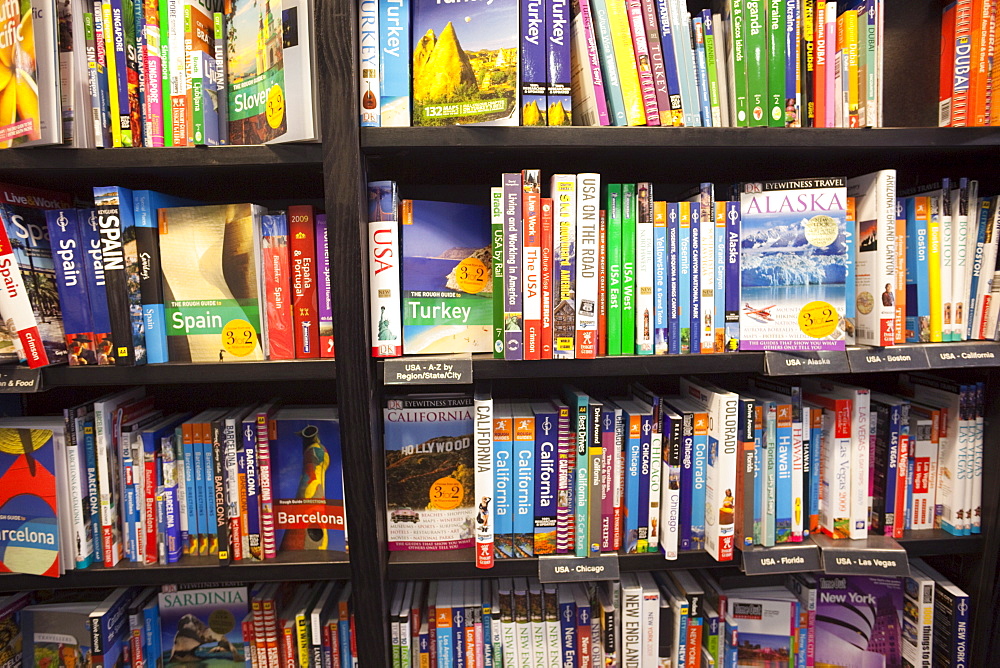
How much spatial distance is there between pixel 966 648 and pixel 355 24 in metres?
1.92

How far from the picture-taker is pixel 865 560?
106 cm

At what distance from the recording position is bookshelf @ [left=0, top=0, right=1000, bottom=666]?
0.92m

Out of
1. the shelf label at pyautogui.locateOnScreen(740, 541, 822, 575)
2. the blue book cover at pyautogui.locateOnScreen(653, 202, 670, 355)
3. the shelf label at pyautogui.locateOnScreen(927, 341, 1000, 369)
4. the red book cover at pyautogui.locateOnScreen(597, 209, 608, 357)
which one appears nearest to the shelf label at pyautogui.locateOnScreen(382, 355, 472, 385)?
the red book cover at pyautogui.locateOnScreen(597, 209, 608, 357)

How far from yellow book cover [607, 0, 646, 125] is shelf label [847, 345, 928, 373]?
26.8 inches

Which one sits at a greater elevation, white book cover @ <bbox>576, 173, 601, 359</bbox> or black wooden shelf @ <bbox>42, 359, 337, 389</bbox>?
white book cover @ <bbox>576, 173, 601, 359</bbox>

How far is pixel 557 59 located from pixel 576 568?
105cm

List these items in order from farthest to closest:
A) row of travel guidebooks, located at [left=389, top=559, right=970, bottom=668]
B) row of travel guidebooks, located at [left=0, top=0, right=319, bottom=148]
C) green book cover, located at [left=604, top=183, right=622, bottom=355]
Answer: row of travel guidebooks, located at [left=389, top=559, right=970, bottom=668] < green book cover, located at [left=604, top=183, right=622, bottom=355] < row of travel guidebooks, located at [left=0, top=0, right=319, bottom=148]

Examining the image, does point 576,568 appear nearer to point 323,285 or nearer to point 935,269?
point 323,285

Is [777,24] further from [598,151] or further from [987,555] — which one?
[987,555]

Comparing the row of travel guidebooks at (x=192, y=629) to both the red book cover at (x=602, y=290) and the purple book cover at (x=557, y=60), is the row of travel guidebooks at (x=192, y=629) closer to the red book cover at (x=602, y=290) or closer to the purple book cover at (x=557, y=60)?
the red book cover at (x=602, y=290)

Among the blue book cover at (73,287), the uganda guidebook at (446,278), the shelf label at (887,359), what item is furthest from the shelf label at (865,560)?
the blue book cover at (73,287)

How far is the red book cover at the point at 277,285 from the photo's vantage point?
1006 mm

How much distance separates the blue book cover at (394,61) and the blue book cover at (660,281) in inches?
21.6

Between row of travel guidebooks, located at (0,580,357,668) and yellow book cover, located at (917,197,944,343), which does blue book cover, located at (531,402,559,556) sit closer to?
row of travel guidebooks, located at (0,580,357,668)
